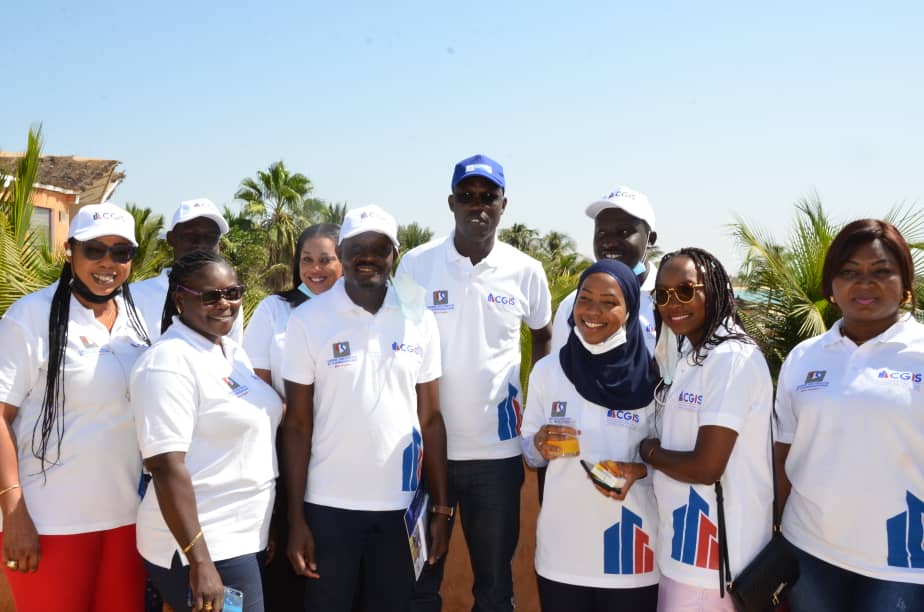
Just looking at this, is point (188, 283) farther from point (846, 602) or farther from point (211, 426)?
point (846, 602)

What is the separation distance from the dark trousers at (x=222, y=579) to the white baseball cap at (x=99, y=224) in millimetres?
1439

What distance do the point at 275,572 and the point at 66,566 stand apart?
1059mm

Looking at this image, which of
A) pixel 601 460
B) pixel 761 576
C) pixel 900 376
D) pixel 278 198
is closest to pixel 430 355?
pixel 601 460

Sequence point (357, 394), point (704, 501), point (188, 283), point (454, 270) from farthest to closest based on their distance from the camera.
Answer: point (454, 270), point (357, 394), point (188, 283), point (704, 501)

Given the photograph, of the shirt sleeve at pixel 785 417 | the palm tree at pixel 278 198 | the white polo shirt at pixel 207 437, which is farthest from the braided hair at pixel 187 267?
the palm tree at pixel 278 198

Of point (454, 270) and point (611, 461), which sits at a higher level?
point (454, 270)

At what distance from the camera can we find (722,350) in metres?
2.98

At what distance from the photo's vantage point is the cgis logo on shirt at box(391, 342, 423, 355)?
353cm

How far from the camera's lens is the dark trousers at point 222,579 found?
2979 mm

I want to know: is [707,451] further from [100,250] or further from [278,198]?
[278,198]

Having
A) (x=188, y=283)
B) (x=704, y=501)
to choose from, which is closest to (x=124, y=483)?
(x=188, y=283)

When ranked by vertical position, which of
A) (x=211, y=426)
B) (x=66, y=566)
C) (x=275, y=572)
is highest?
(x=211, y=426)

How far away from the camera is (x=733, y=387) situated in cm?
291

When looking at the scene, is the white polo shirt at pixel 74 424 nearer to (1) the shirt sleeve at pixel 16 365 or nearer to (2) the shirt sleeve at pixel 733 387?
(1) the shirt sleeve at pixel 16 365
